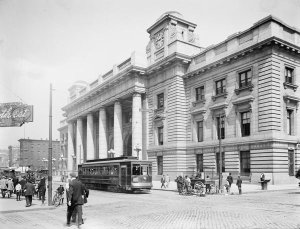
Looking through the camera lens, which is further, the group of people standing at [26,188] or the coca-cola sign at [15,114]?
the group of people standing at [26,188]

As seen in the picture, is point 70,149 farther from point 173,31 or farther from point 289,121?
point 289,121

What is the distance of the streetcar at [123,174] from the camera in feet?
92.0

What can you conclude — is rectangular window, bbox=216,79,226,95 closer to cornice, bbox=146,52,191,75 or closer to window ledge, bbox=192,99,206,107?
window ledge, bbox=192,99,206,107

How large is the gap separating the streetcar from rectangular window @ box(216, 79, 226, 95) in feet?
42.7

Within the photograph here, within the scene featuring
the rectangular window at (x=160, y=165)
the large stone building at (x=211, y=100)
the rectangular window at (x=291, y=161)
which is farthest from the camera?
the rectangular window at (x=160, y=165)

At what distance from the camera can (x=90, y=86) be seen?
6366 centimetres

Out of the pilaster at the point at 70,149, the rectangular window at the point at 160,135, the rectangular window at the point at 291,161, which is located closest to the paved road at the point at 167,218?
the rectangular window at the point at 291,161

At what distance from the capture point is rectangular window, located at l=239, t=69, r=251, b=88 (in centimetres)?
3359

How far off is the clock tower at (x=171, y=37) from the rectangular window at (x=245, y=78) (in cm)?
972

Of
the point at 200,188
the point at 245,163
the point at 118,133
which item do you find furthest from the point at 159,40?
the point at 200,188

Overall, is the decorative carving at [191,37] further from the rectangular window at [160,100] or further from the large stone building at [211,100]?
the rectangular window at [160,100]

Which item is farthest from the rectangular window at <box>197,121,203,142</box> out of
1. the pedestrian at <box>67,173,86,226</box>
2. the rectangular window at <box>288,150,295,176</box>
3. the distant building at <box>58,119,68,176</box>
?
the distant building at <box>58,119,68,176</box>

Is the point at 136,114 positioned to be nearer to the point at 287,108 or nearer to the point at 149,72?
the point at 149,72

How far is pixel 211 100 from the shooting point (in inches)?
1492
